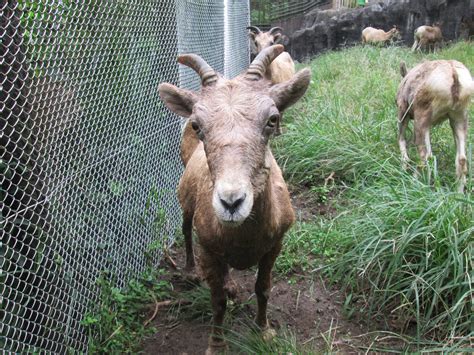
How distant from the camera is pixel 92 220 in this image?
359 centimetres

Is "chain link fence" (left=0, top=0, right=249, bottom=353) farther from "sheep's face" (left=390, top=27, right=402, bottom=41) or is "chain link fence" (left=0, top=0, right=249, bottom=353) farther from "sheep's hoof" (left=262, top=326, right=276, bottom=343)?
"sheep's face" (left=390, top=27, right=402, bottom=41)

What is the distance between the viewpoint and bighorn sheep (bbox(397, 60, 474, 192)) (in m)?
5.05

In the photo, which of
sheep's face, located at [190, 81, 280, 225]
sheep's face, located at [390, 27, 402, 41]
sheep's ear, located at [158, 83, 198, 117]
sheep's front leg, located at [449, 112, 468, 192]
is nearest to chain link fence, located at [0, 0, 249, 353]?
sheep's ear, located at [158, 83, 198, 117]

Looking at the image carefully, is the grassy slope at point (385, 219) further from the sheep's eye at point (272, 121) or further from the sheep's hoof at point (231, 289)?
the sheep's eye at point (272, 121)

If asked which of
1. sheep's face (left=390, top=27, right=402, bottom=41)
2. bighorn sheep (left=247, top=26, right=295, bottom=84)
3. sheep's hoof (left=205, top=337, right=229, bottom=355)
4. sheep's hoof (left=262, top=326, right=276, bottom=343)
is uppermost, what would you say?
sheep's hoof (left=262, top=326, right=276, bottom=343)

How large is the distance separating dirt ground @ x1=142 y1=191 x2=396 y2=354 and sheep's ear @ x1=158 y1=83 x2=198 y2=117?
5.66ft

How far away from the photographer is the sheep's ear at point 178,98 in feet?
10.2

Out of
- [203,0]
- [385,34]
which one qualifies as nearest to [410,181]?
[203,0]

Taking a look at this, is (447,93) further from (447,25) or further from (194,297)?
(447,25)

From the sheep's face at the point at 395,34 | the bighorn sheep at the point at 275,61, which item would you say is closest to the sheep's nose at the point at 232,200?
the bighorn sheep at the point at 275,61

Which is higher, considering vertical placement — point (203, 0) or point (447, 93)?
point (203, 0)

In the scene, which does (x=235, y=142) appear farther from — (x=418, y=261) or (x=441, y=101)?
(x=441, y=101)

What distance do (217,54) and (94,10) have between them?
412cm

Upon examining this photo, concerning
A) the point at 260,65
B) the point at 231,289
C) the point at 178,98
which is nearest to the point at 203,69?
the point at 178,98
